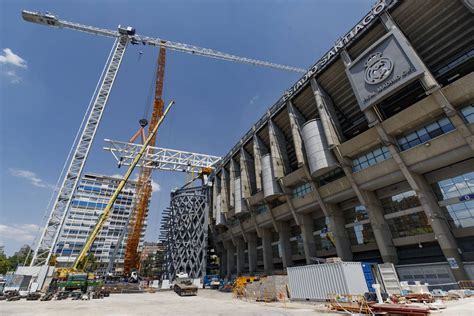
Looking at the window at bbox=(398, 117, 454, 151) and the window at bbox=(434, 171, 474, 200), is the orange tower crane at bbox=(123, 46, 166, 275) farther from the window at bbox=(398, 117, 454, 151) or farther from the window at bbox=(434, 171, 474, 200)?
the window at bbox=(434, 171, 474, 200)

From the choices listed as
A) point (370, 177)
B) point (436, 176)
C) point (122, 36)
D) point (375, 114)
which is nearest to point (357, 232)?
point (370, 177)

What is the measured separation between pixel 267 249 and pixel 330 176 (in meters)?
18.8

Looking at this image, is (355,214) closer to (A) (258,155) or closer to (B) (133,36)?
(A) (258,155)

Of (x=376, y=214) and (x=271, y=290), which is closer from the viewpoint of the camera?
(x=271, y=290)

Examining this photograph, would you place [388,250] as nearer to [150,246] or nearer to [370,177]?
[370,177]

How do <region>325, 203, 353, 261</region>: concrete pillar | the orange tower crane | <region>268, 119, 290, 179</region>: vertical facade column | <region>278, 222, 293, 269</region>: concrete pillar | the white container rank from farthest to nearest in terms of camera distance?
the orange tower crane
<region>278, 222, 293, 269</region>: concrete pillar
<region>268, 119, 290, 179</region>: vertical facade column
<region>325, 203, 353, 261</region>: concrete pillar
the white container

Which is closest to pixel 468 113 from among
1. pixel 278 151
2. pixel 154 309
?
pixel 278 151

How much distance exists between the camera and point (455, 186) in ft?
71.4

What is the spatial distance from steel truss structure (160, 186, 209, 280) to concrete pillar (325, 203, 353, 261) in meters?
37.7

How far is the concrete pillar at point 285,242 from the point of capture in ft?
120

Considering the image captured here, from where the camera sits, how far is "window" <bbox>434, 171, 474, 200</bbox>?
20.9 m

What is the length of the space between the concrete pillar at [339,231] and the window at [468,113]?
1636 centimetres

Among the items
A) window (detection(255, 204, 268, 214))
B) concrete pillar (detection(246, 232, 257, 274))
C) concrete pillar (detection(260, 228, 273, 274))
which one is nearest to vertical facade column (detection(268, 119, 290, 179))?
window (detection(255, 204, 268, 214))

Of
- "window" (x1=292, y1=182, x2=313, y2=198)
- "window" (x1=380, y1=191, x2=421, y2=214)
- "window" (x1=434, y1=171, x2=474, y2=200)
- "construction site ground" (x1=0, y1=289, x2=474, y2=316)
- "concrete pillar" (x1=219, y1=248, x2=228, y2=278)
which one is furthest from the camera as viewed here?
"concrete pillar" (x1=219, y1=248, x2=228, y2=278)
